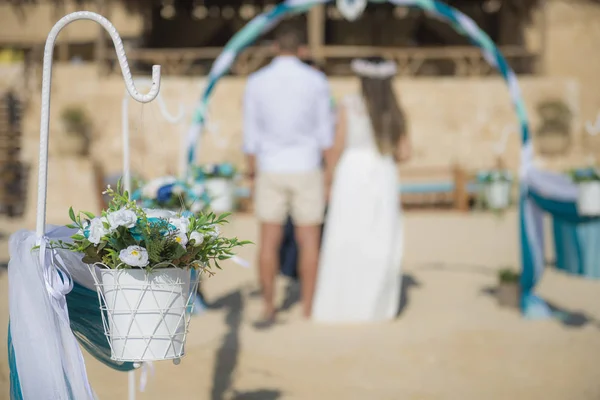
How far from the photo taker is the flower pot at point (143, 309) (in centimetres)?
240

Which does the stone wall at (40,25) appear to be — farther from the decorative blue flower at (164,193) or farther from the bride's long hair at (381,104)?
the decorative blue flower at (164,193)

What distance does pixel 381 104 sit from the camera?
5711 mm

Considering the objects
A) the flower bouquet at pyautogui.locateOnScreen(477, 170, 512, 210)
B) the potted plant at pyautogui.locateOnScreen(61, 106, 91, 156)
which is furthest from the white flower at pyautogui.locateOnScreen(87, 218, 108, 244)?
the potted plant at pyautogui.locateOnScreen(61, 106, 91, 156)

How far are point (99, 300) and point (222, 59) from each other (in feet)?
13.7

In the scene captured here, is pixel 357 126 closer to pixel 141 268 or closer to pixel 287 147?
pixel 287 147

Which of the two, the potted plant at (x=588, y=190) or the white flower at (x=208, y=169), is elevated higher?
the white flower at (x=208, y=169)

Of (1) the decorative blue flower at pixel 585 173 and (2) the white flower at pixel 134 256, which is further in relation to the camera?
(1) the decorative blue flower at pixel 585 173

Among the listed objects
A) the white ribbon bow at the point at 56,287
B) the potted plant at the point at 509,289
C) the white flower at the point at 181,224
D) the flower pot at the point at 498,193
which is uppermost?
the white flower at the point at 181,224

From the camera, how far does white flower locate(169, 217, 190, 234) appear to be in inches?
95.7

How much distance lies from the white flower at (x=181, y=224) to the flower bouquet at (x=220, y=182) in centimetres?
329

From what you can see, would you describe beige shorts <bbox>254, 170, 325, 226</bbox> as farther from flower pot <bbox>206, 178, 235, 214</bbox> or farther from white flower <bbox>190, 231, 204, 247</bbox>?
white flower <bbox>190, 231, 204, 247</bbox>

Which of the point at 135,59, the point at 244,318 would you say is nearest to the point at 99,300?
the point at 244,318

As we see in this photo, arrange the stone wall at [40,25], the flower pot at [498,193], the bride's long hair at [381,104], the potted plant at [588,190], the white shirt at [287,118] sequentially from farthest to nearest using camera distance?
the stone wall at [40,25], the flower pot at [498,193], the potted plant at [588,190], the bride's long hair at [381,104], the white shirt at [287,118]

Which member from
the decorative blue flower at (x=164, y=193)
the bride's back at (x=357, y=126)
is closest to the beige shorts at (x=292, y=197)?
the bride's back at (x=357, y=126)
